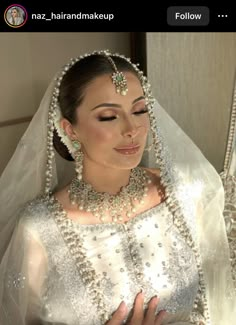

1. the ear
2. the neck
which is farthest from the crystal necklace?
the ear

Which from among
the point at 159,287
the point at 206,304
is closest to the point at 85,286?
the point at 159,287

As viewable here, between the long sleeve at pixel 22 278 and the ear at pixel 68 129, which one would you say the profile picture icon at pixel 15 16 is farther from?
the long sleeve at pixel 22 278

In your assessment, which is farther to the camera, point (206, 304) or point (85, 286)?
point (206, 304)

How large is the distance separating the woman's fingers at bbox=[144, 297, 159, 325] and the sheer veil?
7.1 inches

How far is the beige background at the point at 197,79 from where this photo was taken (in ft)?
4.50

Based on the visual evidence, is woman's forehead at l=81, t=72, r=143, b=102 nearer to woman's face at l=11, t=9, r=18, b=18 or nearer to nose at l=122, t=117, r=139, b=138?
nose at l=122, t=117, r=139, b=138

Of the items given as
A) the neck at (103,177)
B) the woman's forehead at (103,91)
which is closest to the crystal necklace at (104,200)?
the neck at (103,177)

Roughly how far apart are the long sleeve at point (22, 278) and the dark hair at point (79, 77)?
0.28 metres

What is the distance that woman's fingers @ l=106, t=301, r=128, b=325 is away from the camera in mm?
957

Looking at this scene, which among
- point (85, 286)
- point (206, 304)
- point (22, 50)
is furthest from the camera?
point (22, 50)

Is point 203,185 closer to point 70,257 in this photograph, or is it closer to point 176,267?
point 176,267

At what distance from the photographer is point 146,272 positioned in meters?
1.00

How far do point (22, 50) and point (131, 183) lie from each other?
498mm

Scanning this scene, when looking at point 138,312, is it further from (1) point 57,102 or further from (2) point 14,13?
(2) point 14,13
